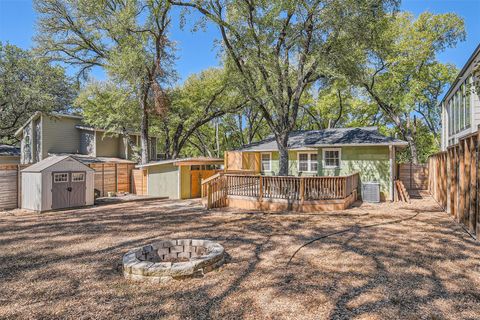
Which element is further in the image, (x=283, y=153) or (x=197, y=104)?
(x=197, y=104)

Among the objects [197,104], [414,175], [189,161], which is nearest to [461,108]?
[414,175]

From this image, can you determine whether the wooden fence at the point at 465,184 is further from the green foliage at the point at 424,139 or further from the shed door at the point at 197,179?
the green foliage at the point at 424,139

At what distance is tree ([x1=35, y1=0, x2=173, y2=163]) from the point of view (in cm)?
1702

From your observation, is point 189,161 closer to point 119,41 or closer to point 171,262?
point 119,41

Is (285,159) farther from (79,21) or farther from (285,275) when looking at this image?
(79,21)

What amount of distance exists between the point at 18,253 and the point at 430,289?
7.84 m

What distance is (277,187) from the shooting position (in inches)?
442

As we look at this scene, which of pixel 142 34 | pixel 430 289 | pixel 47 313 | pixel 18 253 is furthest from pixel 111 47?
pixel 430 289

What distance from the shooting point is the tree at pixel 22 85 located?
19.4m

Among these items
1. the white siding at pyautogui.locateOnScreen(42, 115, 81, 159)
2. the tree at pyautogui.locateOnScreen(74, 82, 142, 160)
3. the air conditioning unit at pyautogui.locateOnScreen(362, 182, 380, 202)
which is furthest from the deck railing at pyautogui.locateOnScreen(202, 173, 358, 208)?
the white siding at pyautogui.locateOnScreen(42, 115, 81, 159)

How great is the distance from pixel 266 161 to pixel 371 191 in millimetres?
5970

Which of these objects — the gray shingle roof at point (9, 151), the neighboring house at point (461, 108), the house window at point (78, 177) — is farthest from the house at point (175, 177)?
the neighboring house at point (461, 108)

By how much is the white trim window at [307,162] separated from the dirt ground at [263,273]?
6.21m

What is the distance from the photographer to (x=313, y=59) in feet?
39.0
